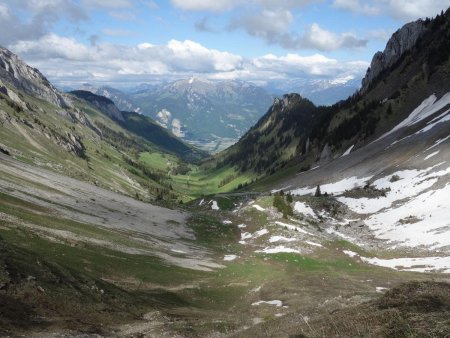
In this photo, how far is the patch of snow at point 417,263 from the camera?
180ft

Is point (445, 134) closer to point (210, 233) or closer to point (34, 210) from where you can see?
point (210, 233)

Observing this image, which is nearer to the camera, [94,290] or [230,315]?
[94,290]

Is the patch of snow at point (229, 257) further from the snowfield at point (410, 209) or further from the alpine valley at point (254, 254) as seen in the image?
the snowfield at point (410, 209)

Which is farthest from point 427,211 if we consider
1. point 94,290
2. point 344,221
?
point 94,290

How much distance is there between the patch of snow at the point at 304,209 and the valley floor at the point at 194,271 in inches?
8.6

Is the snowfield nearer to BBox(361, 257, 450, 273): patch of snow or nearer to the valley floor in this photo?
the valley floor

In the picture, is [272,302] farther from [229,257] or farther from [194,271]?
[229,257]

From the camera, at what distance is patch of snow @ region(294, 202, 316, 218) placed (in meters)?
88.6

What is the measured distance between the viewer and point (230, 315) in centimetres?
3700

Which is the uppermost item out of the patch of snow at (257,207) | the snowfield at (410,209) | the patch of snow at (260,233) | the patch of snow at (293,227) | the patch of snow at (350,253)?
the snowfield at (410,209)

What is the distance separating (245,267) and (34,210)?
31.4 meters

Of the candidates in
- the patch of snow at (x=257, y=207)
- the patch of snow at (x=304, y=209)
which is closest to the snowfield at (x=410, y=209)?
the patch of snow at (x=304, y=209)

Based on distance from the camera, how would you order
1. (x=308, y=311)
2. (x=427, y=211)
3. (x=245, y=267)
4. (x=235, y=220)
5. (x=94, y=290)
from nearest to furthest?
(x=308, y=311), (x=94, y=290), (x=245, y=267), (x=427, y=211), (x=235, y=220)

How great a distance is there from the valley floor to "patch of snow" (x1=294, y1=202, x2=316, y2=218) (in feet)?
0.72
